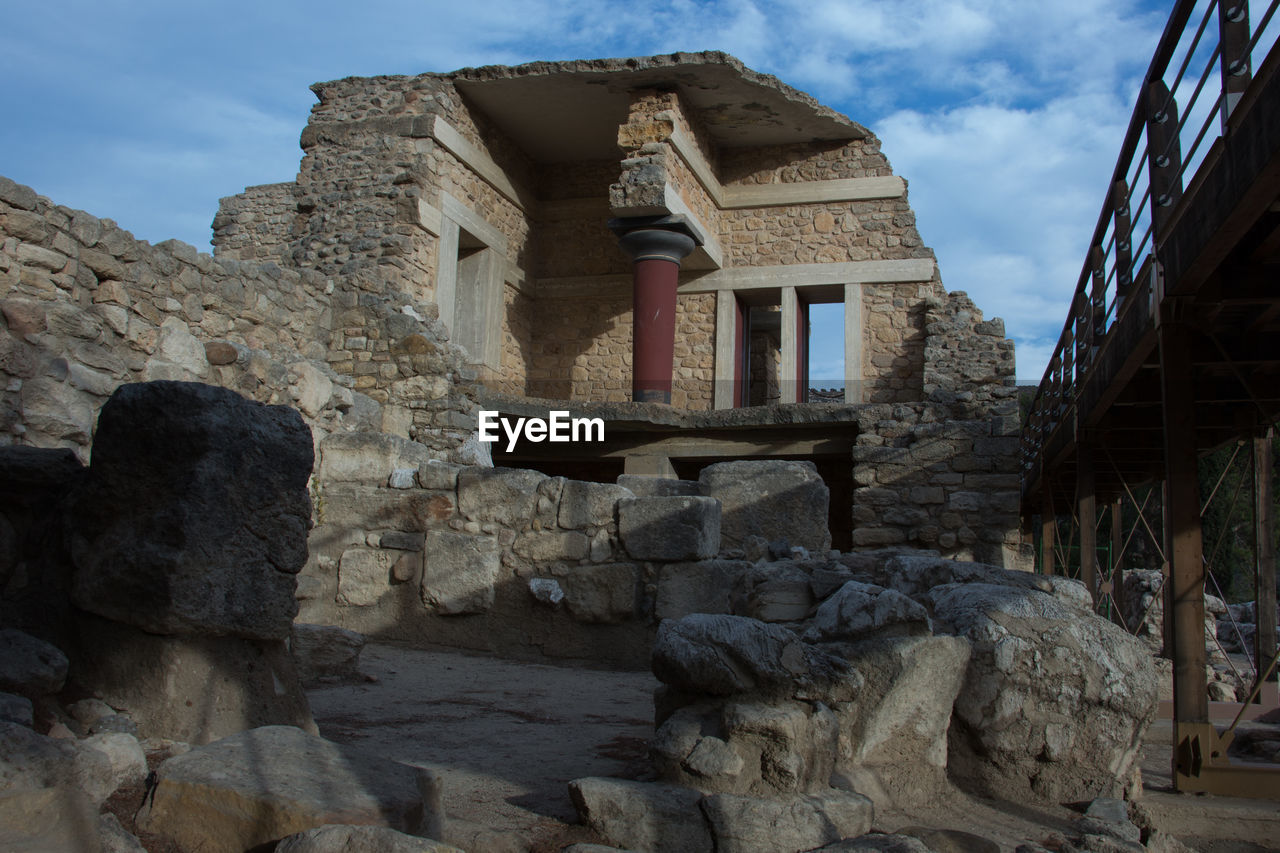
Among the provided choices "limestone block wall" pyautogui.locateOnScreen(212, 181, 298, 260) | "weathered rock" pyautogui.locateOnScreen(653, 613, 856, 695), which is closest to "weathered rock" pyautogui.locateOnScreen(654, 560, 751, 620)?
"weathered rock" pyautogui.locateOnScreen(653, 613, 856, 695)

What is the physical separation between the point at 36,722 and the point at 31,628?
1.81 ft

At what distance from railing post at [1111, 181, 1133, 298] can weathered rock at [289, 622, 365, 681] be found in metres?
4.99

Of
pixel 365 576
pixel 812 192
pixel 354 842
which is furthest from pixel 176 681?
pixel 812 192

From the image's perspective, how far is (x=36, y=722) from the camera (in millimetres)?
2627

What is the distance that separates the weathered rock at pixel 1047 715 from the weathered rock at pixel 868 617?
300 millimetres

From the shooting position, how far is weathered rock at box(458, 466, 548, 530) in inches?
240

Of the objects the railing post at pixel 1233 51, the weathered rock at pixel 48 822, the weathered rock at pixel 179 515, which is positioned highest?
Result: the railing post at pixel 1233 51

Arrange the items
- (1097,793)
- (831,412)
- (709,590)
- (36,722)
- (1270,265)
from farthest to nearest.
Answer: (831,412) → (709,590) → (1270,265) → (1097,793) → (36,722)

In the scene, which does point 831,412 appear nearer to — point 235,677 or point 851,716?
point 851,716

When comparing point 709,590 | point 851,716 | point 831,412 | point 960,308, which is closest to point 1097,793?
point 851,716

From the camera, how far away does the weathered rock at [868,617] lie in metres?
3.68

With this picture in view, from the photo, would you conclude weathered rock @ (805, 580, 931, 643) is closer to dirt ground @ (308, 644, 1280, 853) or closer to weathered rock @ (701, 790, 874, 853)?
dirt ground @ (308, 644, 1280, 853)

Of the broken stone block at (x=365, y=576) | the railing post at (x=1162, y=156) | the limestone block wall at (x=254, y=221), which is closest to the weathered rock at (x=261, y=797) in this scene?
the broken stone block at (x=365, y=576)

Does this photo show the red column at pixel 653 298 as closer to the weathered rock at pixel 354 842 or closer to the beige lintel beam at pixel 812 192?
the beige lintel beam at pixel 812 192
